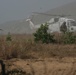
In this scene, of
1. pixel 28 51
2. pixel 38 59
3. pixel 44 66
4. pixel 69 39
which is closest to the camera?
pixel 44 66

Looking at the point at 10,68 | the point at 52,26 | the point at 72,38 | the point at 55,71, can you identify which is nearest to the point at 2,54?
the point at 10,68

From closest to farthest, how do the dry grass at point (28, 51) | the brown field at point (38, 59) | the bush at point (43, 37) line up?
the brown field at point (38, 59), the dry grass at point (28, 51), the bush at point (43, 37)

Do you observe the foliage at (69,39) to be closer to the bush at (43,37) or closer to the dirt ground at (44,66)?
the bush at (43,37)

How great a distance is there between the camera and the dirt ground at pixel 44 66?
9.23 m

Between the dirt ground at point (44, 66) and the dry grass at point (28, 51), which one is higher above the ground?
the dry grass at point (28, 51)

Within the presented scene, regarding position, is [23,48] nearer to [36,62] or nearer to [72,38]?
[36,62]

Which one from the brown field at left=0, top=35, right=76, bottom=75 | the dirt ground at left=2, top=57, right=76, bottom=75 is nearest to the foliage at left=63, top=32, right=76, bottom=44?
the brown field at left=0, top=35, right=76, bottom=75

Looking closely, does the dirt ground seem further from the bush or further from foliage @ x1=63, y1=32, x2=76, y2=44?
foliage @ x1=63, y1=32, x2=76, y2=44

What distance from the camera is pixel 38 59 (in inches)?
420

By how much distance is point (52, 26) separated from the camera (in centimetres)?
3406

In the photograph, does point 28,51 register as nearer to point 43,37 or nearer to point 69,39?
point 43,37

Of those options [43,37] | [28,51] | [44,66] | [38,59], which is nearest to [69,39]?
[43,37]

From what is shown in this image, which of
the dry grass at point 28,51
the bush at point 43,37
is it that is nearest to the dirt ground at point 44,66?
the dry grass at point 28,51

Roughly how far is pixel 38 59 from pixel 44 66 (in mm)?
1055
